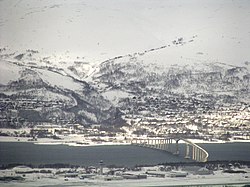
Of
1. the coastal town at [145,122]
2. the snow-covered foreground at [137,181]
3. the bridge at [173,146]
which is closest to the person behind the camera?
the snow-covered foreground at [137,181]

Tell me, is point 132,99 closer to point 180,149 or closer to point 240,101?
point 180,149

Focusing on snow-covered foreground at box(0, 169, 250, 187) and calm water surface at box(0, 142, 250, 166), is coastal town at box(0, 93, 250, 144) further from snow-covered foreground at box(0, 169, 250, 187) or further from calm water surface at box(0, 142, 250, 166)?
snow-covered foreground at box(0, 169, 250, 187)

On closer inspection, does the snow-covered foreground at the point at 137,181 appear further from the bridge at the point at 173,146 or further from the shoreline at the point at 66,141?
the shoreline at the point at 66,141

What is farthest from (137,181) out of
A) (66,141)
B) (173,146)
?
(66,141)

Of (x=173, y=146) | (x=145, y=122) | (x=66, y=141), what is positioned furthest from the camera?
(x=145, y=122)

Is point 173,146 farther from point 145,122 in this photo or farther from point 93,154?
point 93,154

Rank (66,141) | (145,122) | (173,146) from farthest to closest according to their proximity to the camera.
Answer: (145,122)
(173,146)
(66,141)

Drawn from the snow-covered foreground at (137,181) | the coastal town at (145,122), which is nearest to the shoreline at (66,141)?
the coastal town at (145,122)

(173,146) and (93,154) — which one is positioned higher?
(173,146)
